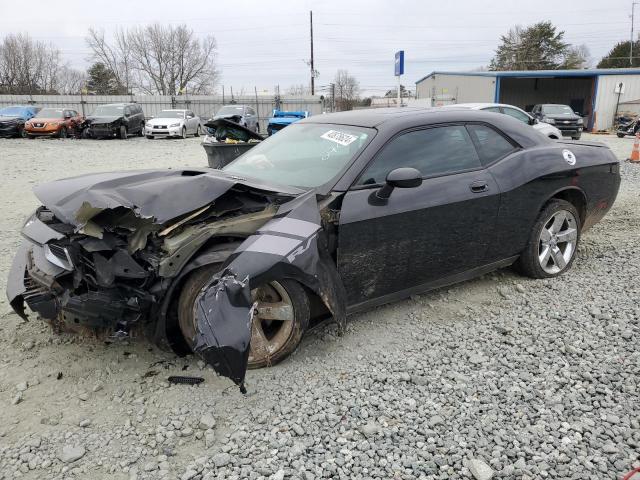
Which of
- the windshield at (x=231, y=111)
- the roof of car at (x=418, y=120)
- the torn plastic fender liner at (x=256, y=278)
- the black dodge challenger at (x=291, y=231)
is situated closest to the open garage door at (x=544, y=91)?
the windshield at (x=231, y=111)

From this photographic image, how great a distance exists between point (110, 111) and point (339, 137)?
2004 centimetres

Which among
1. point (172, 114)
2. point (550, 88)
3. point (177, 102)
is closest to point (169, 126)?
point (172, 114)

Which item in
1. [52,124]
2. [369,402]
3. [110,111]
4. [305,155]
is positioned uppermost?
[110,111]

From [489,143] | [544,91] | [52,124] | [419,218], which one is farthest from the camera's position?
[544,91]

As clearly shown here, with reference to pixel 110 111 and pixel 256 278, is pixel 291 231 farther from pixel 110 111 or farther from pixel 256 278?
pixel 110 111

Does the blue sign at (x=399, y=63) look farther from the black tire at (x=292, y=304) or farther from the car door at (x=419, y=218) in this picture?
the black tire at (x=292, y=304)

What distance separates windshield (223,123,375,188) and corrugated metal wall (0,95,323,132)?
2618 centimetres

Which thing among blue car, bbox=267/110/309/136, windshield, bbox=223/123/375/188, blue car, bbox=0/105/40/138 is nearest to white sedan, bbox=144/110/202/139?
blue car, bbox=267/110/309/136

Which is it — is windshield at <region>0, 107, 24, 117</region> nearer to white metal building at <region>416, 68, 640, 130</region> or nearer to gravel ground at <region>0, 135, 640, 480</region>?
gravel ground at <region>0, 135, 640, 480</region>

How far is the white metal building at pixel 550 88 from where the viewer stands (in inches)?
1191

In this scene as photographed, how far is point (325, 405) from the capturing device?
2.68m

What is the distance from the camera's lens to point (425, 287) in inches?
142

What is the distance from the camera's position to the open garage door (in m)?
36.0

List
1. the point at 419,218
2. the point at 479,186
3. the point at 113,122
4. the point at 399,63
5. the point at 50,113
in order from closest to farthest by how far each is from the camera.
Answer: the point at 419,218, the point at 479,186, the point at 399,63, the point at 113,122, the point at 50,113
